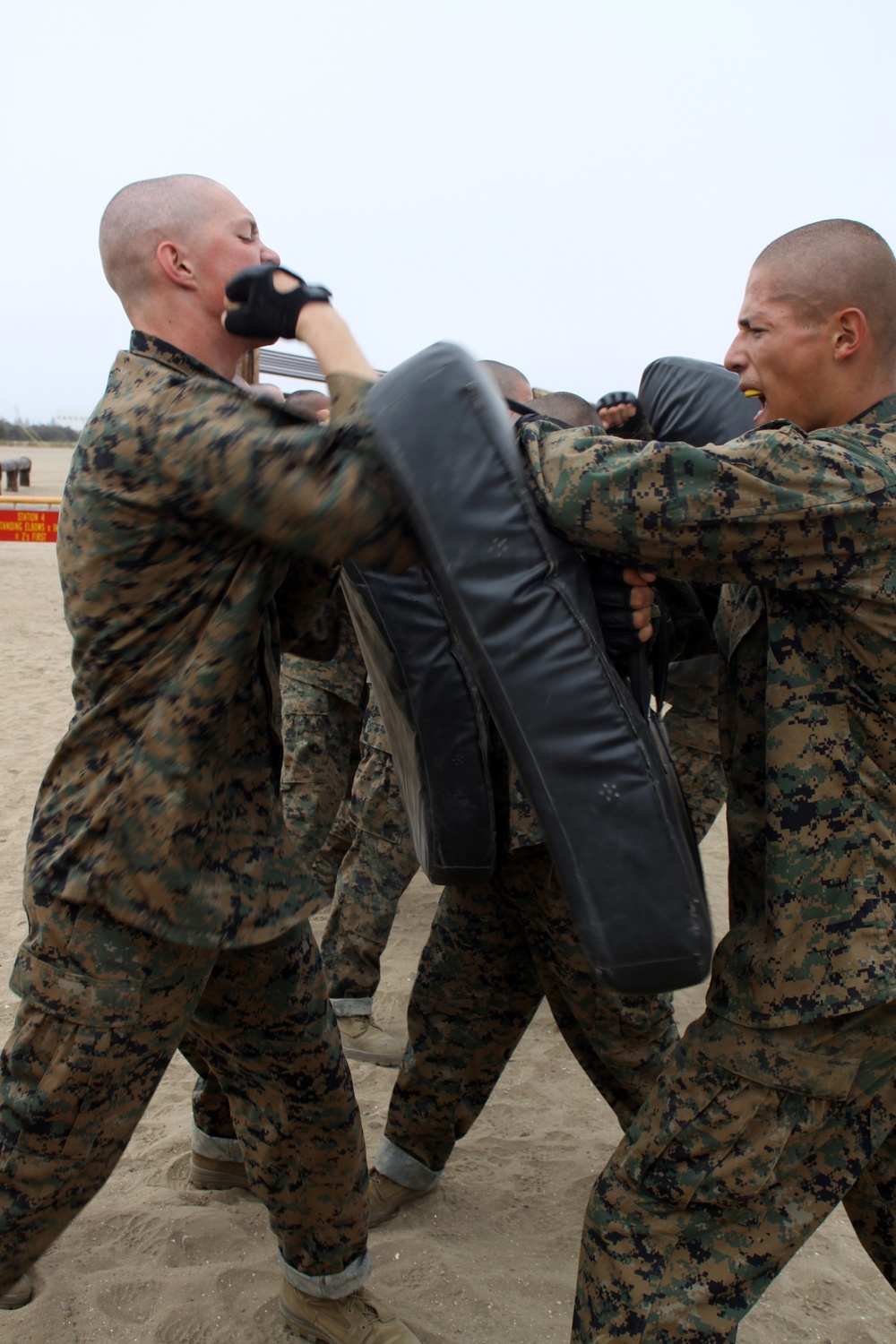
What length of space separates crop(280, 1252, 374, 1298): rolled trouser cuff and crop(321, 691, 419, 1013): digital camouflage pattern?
1383 millimetres

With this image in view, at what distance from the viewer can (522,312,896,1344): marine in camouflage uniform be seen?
1.67 m

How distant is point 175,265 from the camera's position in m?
2.00

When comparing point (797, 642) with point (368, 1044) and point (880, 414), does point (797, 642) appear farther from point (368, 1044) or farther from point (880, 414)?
point (368, 1044)

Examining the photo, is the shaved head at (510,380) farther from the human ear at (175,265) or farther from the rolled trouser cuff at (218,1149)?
the rolled trouser cuff at (218,1149)

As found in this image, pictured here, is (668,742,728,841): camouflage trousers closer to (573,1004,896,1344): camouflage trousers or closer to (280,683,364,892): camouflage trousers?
(280,683,364,892): camouflage trousers

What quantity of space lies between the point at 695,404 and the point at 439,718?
3.19ft

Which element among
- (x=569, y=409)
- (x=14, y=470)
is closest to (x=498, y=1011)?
(x=569, y=409)

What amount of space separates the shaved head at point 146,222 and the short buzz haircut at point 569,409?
1.71m

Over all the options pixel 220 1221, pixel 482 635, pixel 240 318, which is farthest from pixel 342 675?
pixel 482 635

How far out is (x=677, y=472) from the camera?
1.63m

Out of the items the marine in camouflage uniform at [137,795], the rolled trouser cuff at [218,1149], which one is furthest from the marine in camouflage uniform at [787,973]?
the rolled trouser cuff at [218,1149]

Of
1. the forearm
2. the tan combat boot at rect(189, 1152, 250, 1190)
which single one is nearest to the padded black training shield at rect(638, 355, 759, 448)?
the forearm

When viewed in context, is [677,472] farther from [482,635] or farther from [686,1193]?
[686,1193]

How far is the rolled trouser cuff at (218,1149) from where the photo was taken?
9.07ft
